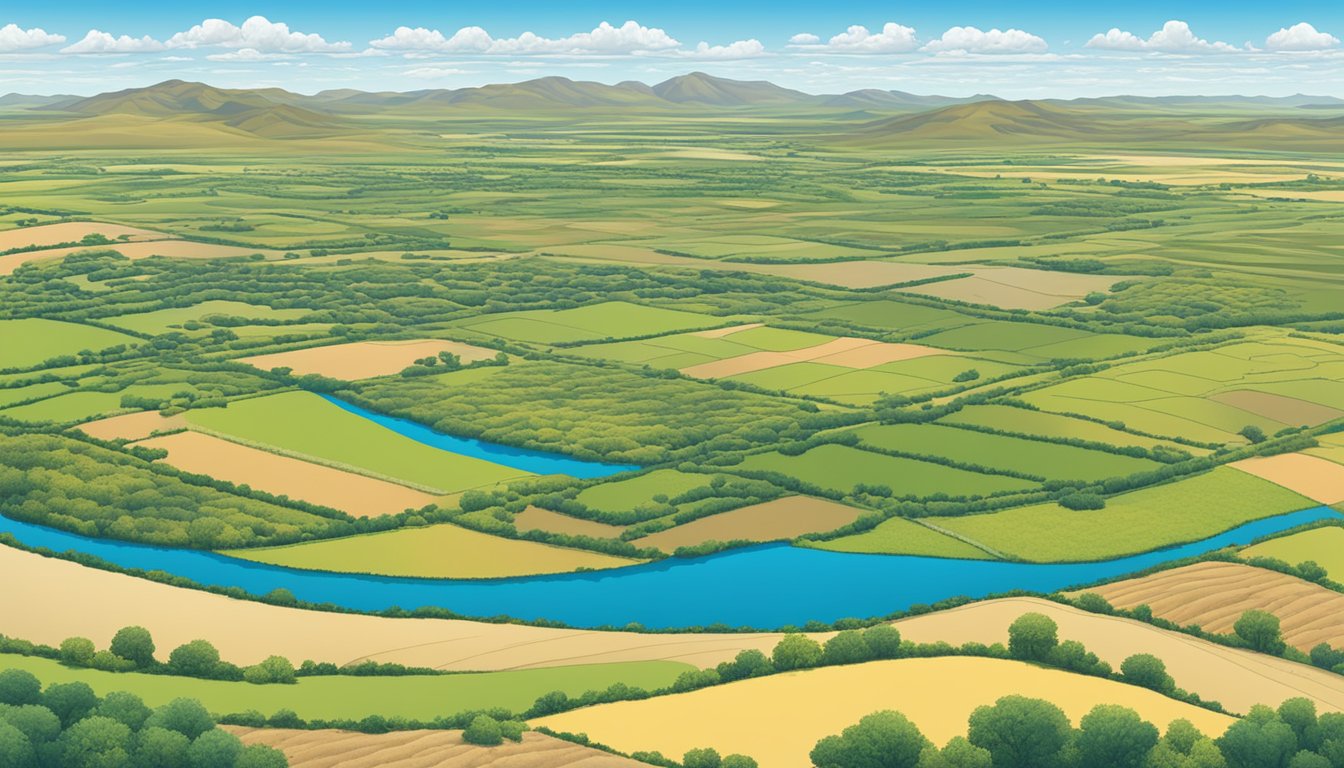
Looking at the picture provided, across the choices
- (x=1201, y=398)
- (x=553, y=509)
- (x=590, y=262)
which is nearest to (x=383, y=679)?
(x=553, y=509)

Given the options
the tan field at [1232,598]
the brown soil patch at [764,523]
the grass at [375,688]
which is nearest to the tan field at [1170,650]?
the tan field at [1232,598]

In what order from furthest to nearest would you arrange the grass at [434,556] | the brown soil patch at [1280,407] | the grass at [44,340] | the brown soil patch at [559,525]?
the grass at [44,340] → the brown soil patch at [1280,407] → the brown soil patch at [559,525] → the grass at [434,556]

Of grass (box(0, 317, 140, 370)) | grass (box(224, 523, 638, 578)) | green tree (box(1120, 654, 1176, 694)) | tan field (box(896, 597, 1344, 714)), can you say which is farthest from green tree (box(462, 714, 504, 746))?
grass (box(0, 317, 140, 370))

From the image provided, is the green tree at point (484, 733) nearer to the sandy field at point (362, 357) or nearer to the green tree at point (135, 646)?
the green tree at point (135, 646)

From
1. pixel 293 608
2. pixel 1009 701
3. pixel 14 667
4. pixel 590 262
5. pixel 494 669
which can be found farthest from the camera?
pixel 590 262

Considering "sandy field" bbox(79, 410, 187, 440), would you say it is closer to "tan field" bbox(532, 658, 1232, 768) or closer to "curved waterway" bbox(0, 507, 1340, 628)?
"curved waterway" bbox(0, 507, 1340, 628)

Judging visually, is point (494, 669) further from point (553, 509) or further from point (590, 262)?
point (590, 262)
